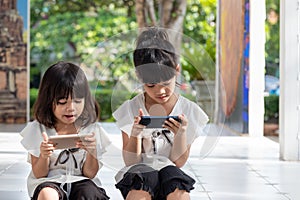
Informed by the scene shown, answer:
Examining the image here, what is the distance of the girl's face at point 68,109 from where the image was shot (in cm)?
261

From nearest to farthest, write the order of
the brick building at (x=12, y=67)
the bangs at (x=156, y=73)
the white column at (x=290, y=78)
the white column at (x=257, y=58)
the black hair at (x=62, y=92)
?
the bangs at (x=156, y=73), the black hair at (x=62, y=92), the white column at (x=290, y=78), the white column at (x=257, y=58), the brick building at (x=12, y=67)

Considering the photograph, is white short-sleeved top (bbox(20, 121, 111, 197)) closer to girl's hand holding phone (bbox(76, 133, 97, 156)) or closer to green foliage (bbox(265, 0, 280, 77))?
girl's hand holding phone (bbox(76, 133, 97, 156))

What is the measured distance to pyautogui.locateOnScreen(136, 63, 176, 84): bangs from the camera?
248 centimetres

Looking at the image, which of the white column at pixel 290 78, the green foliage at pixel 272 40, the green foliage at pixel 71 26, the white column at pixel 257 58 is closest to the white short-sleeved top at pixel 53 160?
the white column at pixel 290 78

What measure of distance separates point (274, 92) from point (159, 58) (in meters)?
7.63

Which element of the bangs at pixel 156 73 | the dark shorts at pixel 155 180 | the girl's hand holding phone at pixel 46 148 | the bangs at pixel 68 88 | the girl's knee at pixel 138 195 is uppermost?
the bangs at pixel 156 73

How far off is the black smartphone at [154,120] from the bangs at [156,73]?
0.13 metres

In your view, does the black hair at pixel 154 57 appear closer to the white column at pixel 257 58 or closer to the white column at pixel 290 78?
the white column at pixel 290 78

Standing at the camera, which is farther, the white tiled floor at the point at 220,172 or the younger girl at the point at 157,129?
the white tiled floor at the point at 220,172

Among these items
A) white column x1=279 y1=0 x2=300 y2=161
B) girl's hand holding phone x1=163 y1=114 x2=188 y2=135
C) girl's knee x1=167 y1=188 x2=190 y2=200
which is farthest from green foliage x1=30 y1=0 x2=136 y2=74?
girl's hand holding phone x1=163 y1=114 x2=188 y2=135

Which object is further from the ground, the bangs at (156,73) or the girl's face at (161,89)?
the bangs at (156,73)

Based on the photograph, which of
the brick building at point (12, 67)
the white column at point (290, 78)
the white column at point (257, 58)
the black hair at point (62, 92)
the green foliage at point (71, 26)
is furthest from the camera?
the green foliage at point (71, 26)

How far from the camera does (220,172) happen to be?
476 centimetres

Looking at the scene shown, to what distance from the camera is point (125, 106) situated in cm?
257
